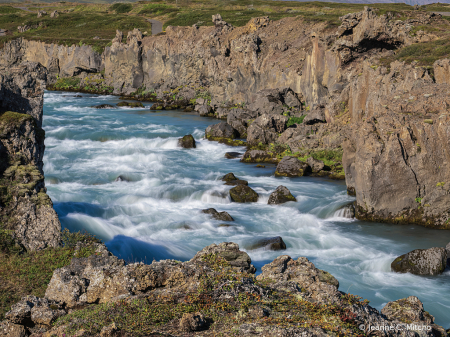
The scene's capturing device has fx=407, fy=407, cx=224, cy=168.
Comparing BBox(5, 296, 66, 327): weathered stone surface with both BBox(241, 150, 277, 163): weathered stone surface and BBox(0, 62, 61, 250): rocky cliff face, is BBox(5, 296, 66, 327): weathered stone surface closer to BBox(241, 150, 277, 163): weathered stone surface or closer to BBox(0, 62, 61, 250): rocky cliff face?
BBox(0, 62, 61, 250): rocky cliff face

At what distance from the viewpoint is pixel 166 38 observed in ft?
242

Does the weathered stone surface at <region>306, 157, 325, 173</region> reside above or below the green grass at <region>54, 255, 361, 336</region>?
below

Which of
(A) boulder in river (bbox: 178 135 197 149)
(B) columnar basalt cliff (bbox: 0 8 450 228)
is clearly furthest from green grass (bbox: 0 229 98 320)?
(A) boulder in river (bbox: 178 135 197 149)

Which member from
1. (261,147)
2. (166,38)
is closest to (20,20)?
(166,38)

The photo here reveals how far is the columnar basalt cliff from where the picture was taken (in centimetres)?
2258

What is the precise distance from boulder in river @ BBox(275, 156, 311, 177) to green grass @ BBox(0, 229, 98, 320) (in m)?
19.5

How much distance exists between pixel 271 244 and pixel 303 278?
8.61 m

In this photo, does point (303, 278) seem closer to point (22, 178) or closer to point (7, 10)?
point (22, 178)

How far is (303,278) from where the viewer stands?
11.3 m

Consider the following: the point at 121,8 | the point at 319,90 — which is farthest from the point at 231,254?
the point at 121,8

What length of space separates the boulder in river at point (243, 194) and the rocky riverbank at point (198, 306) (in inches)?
583

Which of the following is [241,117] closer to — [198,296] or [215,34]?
[215,34]

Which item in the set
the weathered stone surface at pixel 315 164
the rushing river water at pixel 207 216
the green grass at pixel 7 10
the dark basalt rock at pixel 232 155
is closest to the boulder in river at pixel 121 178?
the rushing river water at pixel 207 216

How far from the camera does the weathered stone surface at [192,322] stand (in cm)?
833
